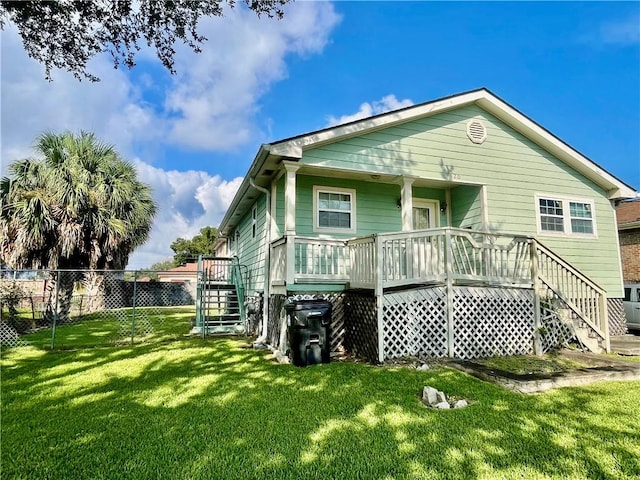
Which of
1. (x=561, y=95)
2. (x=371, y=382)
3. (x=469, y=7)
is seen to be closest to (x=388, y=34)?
(x=469, y=7)

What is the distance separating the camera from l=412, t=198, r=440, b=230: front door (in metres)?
10.4

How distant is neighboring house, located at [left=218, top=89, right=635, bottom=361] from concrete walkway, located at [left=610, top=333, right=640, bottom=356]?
41 cm

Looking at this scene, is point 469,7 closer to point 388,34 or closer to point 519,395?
point 388,34

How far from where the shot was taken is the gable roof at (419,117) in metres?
7.86

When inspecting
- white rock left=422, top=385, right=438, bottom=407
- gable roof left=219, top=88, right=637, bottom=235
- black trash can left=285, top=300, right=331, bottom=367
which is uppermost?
gable roof left=219, top=88, right=637, bottom=235

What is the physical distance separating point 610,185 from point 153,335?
567 inches

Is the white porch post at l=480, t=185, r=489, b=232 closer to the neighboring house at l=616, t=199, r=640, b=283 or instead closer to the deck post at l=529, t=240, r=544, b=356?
the deck post at l=529, t=240, r=544, b=356

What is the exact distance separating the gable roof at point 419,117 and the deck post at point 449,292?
3.41 meters

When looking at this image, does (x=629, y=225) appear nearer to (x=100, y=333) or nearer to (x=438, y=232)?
(x=438, y=232)

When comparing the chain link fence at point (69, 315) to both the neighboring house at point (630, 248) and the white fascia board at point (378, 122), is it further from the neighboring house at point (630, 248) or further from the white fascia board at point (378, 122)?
the neighboring house at point (630, 248)

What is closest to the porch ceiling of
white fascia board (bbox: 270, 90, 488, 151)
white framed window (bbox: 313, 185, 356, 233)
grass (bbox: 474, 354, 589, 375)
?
white framed window (bbox: 313, 185, 356, 233)

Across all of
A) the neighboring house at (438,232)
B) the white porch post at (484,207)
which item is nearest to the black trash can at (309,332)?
the neighboring house at (438,232)

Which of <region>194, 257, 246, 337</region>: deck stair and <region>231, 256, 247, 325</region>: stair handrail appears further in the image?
<region>231, 256, 247, 325</region>: stair handrail

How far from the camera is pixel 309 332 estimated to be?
21.2 feet
